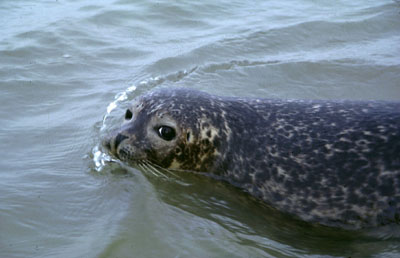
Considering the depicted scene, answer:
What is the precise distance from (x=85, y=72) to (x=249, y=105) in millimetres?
3349

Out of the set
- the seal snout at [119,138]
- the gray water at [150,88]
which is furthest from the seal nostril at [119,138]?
the gray water at [150,88]

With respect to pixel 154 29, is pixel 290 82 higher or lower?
lower

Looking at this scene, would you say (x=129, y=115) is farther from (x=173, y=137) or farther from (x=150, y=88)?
(x=150, y=88)

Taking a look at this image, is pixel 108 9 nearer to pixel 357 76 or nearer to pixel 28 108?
pixel 28 108

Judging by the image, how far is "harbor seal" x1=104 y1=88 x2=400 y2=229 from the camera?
3.84 m

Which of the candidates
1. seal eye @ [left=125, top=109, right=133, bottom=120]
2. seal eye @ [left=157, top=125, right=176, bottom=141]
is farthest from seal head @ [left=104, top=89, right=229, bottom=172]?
seal eye @ [left=125, top=109, right=133, bottom=120]

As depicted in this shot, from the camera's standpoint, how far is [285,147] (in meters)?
4.23

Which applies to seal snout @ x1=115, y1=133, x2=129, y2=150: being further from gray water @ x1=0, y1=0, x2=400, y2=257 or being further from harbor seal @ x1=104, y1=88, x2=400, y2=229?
gray water @ x1=0, y1=0, x2=400, y2=257

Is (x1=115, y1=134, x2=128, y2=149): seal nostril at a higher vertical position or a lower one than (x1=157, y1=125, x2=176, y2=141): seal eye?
lower

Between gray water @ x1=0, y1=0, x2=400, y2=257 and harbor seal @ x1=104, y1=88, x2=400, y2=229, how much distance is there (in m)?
0.17

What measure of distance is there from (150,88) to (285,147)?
2891 mm

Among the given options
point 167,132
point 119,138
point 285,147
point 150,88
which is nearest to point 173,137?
point 167,132

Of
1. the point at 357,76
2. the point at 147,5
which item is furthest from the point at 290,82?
the point at 147,5

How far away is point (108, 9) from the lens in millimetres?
10164
